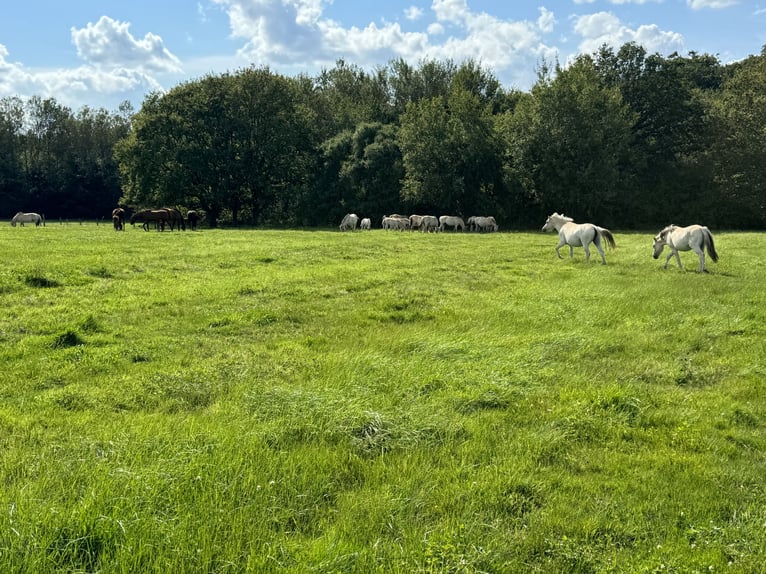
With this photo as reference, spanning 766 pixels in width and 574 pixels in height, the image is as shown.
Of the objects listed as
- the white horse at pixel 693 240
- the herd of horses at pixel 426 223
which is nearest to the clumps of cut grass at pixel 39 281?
the white horse at pixel 693 240

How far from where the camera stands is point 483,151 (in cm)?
4288

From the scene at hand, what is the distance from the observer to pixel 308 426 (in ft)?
16.5

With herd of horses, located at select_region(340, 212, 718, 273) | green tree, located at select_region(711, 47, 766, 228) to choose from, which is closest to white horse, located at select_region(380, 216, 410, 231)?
herd of horses, located at select_region(340, 212, 718, 273)

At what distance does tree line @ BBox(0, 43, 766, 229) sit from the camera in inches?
1577

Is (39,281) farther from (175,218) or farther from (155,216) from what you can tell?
(175,218)

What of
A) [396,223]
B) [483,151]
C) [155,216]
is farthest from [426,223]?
[155,216]

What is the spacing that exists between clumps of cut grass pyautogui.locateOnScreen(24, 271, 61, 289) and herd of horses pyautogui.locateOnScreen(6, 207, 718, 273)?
1579cm

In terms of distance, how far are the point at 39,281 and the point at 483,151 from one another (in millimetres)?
36383

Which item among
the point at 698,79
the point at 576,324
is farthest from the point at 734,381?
the point at 698,79

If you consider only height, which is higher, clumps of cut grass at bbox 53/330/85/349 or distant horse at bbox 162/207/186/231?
distant horse at bbox 162/207/186/231

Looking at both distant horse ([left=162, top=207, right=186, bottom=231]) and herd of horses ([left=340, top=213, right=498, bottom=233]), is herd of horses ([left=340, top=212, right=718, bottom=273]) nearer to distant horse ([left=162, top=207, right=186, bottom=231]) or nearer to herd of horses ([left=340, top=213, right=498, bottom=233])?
herd of horses ([left=340, top=213, right=498, bottom=233])

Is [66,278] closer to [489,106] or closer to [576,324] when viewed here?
[576,324]

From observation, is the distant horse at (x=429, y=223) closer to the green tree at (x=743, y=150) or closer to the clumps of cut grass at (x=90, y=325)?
the green tree at (x=743, y=150)

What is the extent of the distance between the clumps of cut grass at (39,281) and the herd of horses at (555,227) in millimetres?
15795
